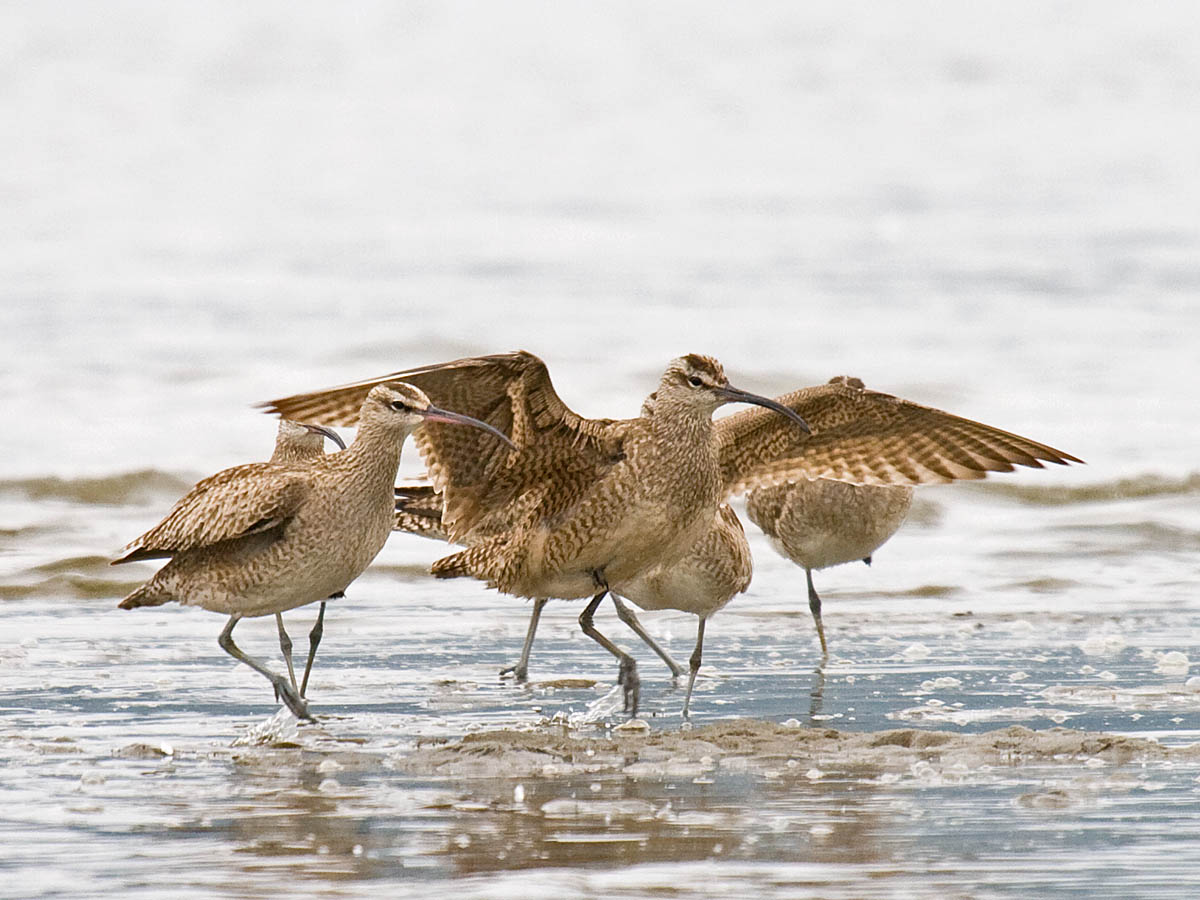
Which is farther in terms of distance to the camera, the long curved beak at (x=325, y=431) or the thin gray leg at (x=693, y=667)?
the long curved beak at (x=325, y=431)

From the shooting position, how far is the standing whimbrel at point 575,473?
654 cm

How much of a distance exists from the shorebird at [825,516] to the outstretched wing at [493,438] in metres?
1.78

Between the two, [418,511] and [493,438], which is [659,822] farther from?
[418,511]

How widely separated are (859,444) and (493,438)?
1.56 metres

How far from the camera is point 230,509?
6352 mm

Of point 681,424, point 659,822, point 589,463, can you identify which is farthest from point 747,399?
point 659,822

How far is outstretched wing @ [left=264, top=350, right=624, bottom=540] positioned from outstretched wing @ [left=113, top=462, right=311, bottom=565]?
10.1 inches

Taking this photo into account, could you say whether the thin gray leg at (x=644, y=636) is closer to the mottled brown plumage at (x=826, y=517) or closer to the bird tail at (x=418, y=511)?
the bird tail at (x=418, y=511)

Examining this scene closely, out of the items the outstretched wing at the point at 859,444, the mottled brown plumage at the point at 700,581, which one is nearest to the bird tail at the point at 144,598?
the mottled brown plumage at the point at 700,581

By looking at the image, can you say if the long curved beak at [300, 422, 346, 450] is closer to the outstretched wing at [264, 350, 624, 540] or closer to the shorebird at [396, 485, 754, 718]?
the outstretched wing at [264, 350, 624, 540]

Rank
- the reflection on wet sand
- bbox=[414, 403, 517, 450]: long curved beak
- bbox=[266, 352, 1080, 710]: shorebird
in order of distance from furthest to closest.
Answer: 1. bbox=[266, 352, 1080, 710]: shorebird
2. bbox=[414, 403, 517, 450]: long curved beak
3. the reflection on wet sand

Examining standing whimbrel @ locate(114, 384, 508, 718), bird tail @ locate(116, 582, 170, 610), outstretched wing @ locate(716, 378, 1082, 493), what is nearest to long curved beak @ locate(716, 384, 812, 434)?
outstretched wing @ locate(716, 378, 1082, 493)

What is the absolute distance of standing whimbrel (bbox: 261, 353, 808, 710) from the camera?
21.4 feet

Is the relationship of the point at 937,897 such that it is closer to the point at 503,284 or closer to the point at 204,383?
the point at 204,383
